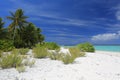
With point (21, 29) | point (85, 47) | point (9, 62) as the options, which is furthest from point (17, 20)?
point (9, 62)

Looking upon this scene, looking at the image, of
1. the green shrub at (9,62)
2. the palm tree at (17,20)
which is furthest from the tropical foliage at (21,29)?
the green shrub at (9,62)

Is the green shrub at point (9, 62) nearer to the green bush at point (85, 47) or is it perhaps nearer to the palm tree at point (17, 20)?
the green bush at point (85, 47)

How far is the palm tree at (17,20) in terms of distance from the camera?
31873 mm

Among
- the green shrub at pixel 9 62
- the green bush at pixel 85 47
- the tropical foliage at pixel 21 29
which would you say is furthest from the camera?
the tropical foliage at pixel 21 29

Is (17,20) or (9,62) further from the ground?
(17,20)

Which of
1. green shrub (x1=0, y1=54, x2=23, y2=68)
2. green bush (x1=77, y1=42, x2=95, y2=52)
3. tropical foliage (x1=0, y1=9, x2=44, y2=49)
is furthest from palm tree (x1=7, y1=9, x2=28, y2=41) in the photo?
green shrub (x1=0, y1=54, x2=23, y2=68)

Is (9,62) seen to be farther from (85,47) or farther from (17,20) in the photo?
(17,20)

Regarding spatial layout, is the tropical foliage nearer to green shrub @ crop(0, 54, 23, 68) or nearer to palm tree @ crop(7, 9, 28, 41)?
palm tree @ crop(7, 9, 28, 41)

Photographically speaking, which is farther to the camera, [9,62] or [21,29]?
[21,29]

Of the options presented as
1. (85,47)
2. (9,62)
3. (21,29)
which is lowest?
(9,62)

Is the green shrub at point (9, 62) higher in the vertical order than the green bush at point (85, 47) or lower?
lower

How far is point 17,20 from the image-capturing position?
32156 mm

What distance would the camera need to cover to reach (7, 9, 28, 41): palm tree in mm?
31873

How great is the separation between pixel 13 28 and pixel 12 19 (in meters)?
1.76
